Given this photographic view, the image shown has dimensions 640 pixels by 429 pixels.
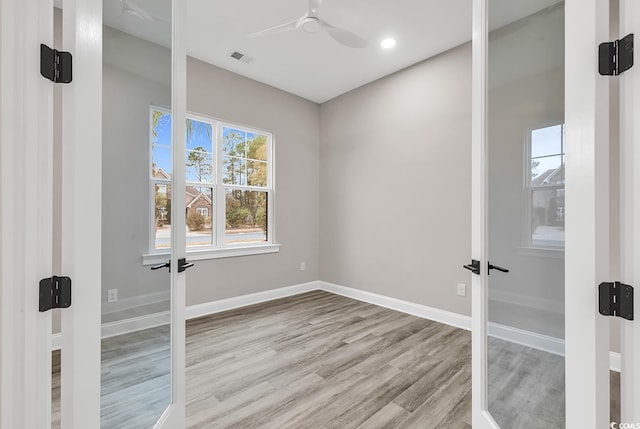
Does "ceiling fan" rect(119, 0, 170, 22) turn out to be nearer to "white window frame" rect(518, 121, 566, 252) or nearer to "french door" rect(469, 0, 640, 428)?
"french door" rect(469, 0, 640, 428)

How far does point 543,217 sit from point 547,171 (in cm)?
17

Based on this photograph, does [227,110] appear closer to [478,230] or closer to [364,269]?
[364,269]

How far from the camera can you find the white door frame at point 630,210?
68cm

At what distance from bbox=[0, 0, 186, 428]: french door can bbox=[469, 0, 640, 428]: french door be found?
4.97 feet

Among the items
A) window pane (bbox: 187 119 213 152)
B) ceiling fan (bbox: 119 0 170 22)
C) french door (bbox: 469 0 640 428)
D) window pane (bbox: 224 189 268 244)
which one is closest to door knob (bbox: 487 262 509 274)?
french door (bbox: 469 0 640 428)

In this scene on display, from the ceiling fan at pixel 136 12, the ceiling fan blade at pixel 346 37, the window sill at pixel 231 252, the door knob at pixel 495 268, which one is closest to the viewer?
the ceiling fan at pixel 136 12

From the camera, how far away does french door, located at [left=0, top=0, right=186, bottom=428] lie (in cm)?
75

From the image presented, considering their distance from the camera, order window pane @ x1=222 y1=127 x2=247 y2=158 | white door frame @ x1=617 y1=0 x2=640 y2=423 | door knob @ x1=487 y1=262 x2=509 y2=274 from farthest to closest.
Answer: window pane @ x1=222 y1=127 x2=247 y2=158 → door knob @ x1=487 y1=262 x2=509 y2=274 → white door frame @ x1=617 y1=0 x2=640 y2=423

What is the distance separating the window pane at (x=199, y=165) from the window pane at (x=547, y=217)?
3.32 metres

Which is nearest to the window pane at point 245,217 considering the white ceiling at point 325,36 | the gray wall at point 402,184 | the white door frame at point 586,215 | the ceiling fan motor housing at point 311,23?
the gray wall at point 402,184

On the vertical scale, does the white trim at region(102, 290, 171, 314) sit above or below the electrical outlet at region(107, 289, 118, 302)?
below

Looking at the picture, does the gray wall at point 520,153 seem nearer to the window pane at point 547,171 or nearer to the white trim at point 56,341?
the window pane at point 547,171

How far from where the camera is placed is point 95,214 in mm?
946

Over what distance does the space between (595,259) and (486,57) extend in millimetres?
1079
